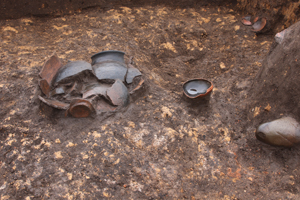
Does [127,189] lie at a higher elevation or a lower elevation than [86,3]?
lower

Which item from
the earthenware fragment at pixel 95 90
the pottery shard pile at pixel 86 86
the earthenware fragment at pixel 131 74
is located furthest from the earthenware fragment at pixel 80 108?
the earthenware fragment at pixel 131 74

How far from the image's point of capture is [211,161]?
7.74ft

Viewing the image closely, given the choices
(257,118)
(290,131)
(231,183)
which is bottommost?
(231,183)

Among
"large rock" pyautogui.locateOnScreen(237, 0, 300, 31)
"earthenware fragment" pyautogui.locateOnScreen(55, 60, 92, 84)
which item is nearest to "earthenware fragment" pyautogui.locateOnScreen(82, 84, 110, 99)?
Result: "earthenware fragment" pyautogui.locateOnScreen(55, 60, 92, 84)

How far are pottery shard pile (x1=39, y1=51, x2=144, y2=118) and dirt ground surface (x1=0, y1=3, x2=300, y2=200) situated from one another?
0.12m

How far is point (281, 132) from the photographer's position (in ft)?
7.28

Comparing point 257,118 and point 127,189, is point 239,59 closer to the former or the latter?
point 257,118

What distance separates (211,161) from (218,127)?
489 millimetres

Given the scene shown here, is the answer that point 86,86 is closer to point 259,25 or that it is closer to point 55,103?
point 55,103

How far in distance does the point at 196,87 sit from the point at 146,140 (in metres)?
1.03

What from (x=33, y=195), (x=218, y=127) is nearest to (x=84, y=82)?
(x=33, y=195)

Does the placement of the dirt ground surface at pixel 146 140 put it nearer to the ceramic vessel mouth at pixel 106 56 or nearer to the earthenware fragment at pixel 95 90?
the earthenware fragment at pixel 95 90

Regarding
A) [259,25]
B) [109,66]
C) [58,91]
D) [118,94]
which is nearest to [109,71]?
[109,66]

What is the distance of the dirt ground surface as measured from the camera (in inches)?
82.2
